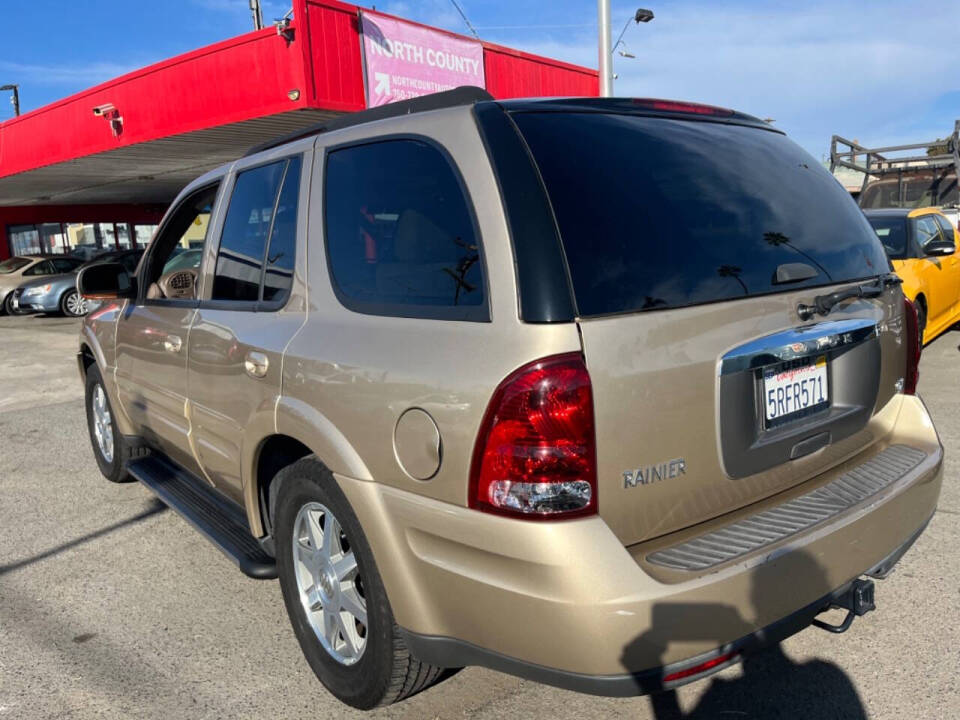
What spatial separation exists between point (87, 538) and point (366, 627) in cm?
263

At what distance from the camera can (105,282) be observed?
4.19m

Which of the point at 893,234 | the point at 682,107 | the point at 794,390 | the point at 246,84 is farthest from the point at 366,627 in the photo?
the point at 246,84

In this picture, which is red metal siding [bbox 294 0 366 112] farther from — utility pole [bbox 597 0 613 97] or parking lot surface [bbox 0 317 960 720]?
parking lot surface [bbox 0 317 960 720]

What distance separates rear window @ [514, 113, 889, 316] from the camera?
2027mm

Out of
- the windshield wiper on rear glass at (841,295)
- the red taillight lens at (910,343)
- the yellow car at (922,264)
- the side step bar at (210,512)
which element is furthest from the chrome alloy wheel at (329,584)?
the yellow car at (922,264)

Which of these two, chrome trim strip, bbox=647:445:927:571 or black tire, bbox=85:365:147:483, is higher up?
chrome trim strip, bbox=647:445:927:571

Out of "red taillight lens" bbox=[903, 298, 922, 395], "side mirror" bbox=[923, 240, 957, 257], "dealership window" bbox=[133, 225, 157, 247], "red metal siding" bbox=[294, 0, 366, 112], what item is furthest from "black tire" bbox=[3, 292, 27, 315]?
"red taillight lens" bbox=[903, 298, 922, 395]

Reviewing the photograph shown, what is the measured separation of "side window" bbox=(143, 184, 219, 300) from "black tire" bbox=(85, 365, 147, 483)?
95 cm

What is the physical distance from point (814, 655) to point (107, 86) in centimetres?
1706

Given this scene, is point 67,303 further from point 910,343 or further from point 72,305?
point 910,343

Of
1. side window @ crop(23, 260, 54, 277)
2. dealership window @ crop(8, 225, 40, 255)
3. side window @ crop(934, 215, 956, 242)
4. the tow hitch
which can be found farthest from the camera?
dealership window @ crop(8, 225, 40, 255)

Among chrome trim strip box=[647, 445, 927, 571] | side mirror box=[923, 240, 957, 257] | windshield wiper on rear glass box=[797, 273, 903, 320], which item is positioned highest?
windshield wiper on rear glass box=[797, 273, 903, 320]

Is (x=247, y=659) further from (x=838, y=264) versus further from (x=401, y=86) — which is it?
(x=401, y=86)

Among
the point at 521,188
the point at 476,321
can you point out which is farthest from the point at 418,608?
the point at 521,188
